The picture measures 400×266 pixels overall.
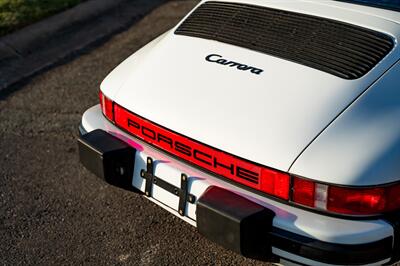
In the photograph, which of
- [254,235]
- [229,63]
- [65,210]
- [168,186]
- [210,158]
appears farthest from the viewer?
[65,210]

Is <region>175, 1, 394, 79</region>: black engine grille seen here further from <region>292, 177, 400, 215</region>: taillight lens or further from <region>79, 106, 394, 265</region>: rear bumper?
<region>79, 106, 394, 265</region>: rear bumper

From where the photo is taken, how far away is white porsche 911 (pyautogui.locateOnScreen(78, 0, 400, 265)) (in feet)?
8.69

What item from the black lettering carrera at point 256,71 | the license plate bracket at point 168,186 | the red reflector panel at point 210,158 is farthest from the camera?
the black lettering carrera at point 256,71

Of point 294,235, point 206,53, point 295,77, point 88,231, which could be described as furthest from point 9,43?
point 294,235

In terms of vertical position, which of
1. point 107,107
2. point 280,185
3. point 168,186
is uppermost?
point 280,185

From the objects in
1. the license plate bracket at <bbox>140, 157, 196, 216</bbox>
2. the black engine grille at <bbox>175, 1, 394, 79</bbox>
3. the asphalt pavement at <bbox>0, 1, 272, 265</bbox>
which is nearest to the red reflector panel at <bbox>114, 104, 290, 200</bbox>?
the license plate bracket at <bbox>140, 157, 196, 216</bbox>

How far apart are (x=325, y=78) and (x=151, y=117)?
34.2 inches

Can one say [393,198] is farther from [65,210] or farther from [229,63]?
[65,210]

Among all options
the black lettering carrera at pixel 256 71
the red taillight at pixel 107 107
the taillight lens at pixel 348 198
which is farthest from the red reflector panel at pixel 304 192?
the red taillight at pixel 107 107

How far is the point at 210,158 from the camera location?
115 inches

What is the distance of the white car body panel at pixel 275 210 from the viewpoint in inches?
103

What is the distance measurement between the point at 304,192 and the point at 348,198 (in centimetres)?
18

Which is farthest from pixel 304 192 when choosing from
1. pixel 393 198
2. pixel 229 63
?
pixel 229 63

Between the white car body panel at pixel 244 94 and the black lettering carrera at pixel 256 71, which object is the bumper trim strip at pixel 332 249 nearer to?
the white car body panel at pixel 244 94
